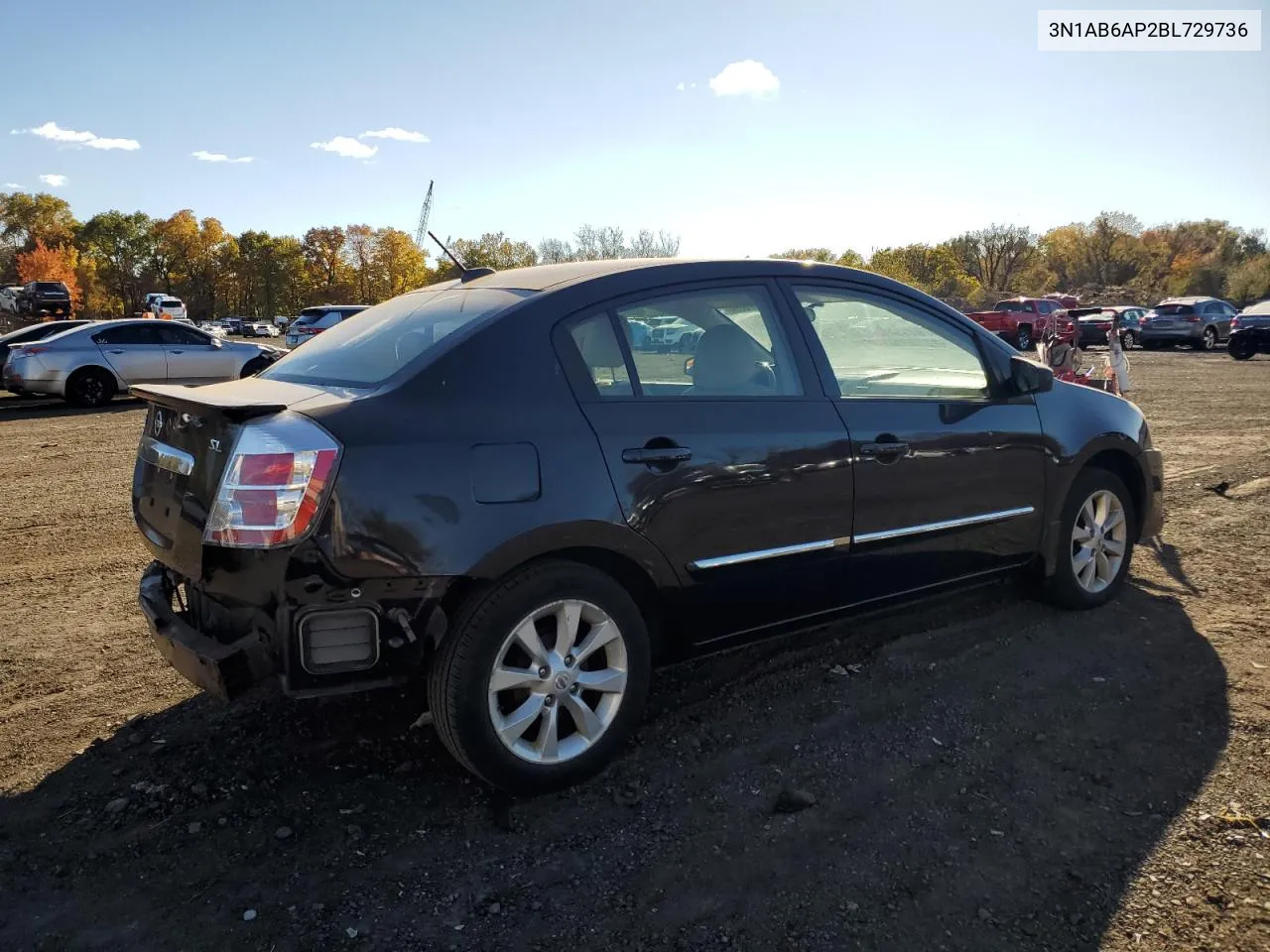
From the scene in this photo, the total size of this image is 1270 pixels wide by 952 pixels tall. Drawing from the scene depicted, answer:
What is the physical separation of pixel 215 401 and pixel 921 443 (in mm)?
2662

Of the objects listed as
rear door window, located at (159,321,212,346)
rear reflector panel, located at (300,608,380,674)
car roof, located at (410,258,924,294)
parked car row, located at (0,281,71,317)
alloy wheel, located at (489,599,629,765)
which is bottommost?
alloy wheel, located at (489,599,629,765)

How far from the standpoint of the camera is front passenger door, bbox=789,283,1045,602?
3.61 metres

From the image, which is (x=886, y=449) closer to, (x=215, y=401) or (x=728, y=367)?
(x=728, y=367)

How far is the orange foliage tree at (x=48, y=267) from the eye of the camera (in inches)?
3684

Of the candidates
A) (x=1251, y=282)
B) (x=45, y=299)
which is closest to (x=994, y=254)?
(x=1251, y=282)

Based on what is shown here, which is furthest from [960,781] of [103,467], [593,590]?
[103,467]

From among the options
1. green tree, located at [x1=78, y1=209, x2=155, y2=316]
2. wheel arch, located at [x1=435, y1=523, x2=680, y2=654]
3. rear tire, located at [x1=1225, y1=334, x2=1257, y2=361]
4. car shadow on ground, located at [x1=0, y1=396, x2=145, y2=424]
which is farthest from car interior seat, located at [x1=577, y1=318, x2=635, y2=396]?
green tree, located at [x1=78, y1=209, x2=155, y2=316]

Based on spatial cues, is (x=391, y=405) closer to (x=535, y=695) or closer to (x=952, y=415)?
(x=535, y=695)

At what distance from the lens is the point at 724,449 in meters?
3.20

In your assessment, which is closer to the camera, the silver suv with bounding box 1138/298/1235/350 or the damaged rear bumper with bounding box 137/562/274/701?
the damaged rear bumper with bounding box 137/562/274/701

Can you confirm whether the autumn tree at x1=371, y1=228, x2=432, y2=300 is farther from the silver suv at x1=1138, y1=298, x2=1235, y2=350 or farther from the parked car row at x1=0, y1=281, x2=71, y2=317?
the silver suv at x1=1138, y1=298, x2=1235, y2=350

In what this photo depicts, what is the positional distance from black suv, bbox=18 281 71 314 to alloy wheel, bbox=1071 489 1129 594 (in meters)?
51.2

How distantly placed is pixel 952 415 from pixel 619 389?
63.8 inches

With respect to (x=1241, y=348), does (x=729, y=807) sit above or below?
below
